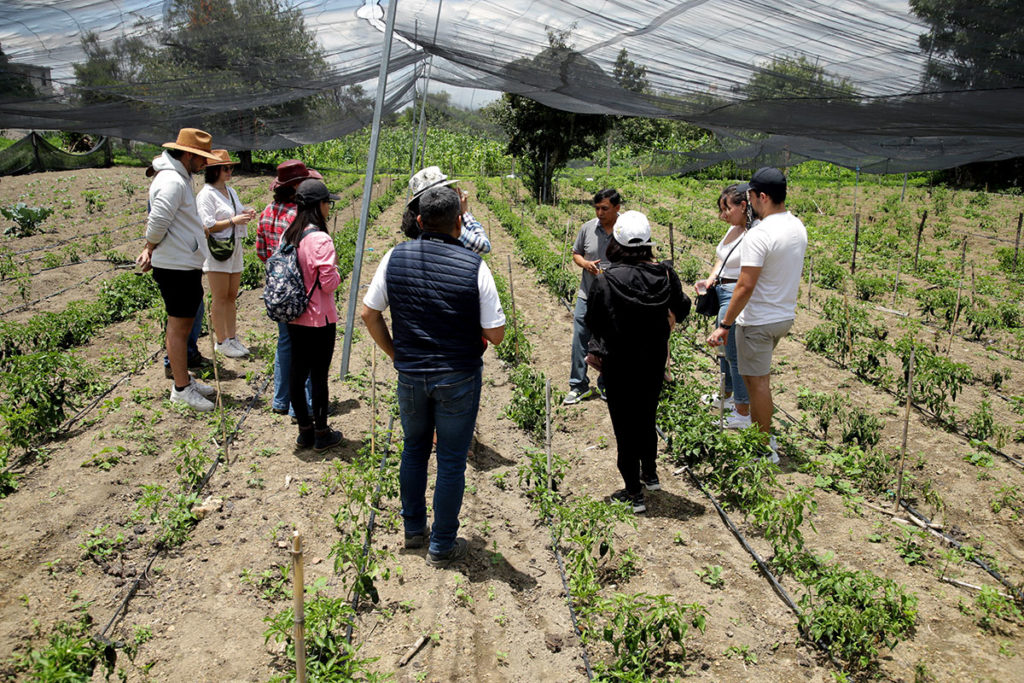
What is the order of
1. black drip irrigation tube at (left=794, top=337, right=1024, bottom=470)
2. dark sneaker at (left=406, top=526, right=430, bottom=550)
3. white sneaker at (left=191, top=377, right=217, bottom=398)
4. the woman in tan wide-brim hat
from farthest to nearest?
the woman in tan wide-brim hat → white sneaker at (left=191, top=377, right=217, bottom=398) → black drip irrigation tube at (left=794, top=337, right=1024, bottom=470) → dark sneaker at (left=406, top=526, right=430, bottom=550)

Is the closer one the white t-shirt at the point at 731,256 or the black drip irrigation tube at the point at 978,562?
the black drip irrigation tube at the point at 978,562

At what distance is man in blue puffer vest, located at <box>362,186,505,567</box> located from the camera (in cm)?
287

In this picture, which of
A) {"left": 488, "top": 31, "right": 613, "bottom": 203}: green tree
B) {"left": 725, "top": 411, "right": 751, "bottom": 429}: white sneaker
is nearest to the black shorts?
{"left": 725, "top": 411, "right": 751, "bottom": 429}: white sneaker

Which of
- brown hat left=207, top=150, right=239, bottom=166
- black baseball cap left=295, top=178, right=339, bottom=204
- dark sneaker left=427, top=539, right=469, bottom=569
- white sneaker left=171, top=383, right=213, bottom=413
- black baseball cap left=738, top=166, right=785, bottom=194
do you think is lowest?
dark sneaker left=427, top=539, right=469, bottom=569

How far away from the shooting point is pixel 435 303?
288 cm

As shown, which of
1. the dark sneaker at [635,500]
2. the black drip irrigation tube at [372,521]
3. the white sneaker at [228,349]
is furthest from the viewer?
the white sneaker at [228,349]

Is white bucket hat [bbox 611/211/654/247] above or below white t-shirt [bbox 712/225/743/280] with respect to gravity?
above

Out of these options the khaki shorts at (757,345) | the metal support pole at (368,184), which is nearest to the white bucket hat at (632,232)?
the khaki shorts at (757,345)

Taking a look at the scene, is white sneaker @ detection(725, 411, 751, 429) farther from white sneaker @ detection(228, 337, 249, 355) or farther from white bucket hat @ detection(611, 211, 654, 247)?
white sneaker @ detection(228, 337, 249, 355)

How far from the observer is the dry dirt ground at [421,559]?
2758 mm

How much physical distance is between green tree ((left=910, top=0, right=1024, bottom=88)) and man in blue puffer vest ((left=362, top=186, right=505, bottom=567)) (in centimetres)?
240

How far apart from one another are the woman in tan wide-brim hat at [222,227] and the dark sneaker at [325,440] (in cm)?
151

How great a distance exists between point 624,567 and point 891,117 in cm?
312

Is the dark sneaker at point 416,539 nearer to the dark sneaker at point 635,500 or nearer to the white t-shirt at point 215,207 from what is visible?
the dark sneaker at point 635,500
